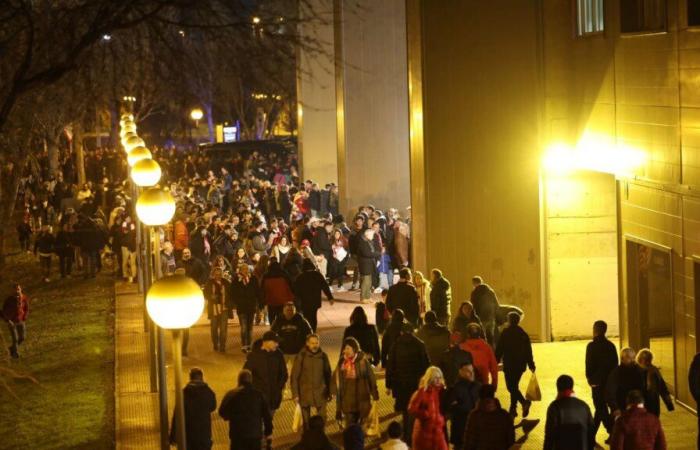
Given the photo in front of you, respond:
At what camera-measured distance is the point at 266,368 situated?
50.6 ft

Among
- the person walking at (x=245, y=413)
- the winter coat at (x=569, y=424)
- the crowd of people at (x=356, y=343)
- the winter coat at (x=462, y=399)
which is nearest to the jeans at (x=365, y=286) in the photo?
the crowd of people at (x=356, y=343)

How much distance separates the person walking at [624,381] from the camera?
539 inches

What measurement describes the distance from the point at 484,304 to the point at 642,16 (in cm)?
452

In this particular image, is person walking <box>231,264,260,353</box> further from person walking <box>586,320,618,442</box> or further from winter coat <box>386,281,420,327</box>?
person walking <box>586,320,618,442</box>

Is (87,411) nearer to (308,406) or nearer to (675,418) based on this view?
(308,406)

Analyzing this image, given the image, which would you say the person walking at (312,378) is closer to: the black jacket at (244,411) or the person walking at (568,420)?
the black jacket at (244,411)

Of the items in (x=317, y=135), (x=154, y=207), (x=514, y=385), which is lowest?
(x=514, y=385)

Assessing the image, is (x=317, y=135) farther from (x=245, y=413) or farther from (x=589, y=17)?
(x=245, y=413)

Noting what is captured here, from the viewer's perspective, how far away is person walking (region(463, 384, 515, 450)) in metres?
12.2

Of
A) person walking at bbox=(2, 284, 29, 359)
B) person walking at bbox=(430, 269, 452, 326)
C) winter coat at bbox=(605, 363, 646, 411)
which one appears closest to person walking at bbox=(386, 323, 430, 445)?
winter coat at bbox=(605, 363, 646, 411)

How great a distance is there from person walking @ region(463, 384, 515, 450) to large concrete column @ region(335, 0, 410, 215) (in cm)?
2268

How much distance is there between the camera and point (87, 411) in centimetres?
1864

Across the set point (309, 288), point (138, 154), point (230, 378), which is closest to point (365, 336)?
point (230, 378)

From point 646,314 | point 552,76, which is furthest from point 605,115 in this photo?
point 646,314
